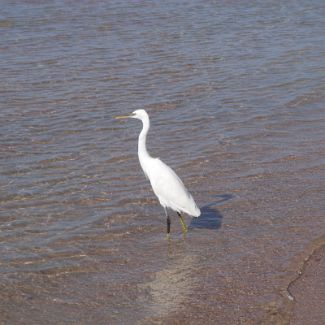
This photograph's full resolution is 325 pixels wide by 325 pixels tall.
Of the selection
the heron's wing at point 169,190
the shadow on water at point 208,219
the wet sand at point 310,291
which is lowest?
the shadow on water at point 208,219

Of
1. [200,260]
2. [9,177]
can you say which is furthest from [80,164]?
[200,260]

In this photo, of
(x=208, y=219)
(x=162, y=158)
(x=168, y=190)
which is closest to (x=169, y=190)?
(x=168, y=190)

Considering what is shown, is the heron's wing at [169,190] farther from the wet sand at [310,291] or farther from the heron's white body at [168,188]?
the wet sand at [310,291]

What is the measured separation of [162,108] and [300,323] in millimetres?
6208

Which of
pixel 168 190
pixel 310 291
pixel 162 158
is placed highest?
pixel 168 190

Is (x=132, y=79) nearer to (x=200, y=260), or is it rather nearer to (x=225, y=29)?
(x=225, y=29)

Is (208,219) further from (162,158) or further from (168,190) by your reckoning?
(162,158)

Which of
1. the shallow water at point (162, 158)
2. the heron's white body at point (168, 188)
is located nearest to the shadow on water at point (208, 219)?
the shallow water at point (162, 158)

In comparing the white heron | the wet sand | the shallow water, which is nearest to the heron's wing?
the white heron

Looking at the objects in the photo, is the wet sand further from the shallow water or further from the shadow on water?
the shadow on water

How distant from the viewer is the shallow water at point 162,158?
6.58m

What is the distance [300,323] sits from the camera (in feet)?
19.3

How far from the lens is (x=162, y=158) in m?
9.80

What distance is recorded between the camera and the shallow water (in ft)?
21.6
